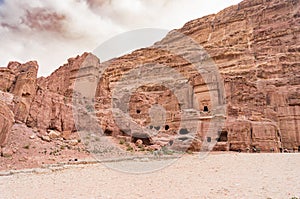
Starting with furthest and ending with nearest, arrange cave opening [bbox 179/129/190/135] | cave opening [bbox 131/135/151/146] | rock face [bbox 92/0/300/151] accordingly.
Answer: cave opening [bbox 179/129/190/135] → rock face [bbox 92/0/300/151] → cave opening [bbox 131/135/151/146]

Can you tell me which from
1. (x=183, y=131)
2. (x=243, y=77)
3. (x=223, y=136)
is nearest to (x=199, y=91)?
(x=243, y=77)

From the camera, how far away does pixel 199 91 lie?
35.0 metres

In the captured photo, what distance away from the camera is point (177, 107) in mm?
32375

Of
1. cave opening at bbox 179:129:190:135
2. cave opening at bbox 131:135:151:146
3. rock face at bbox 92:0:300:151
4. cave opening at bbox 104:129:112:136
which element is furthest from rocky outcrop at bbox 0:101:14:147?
cave opening at bbox 179:129:190:135

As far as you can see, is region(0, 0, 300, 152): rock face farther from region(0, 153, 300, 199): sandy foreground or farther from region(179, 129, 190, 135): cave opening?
region(0, 153, 300, 199): sandy foreground

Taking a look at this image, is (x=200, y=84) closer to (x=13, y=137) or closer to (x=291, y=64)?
(x=291, y=64)

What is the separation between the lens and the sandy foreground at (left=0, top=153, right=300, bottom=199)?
715 centimetres

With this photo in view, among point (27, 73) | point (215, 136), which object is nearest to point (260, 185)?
point (215, 136)

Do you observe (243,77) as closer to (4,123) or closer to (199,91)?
(199,91)

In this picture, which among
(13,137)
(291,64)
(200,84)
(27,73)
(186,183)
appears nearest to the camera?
(186,183)

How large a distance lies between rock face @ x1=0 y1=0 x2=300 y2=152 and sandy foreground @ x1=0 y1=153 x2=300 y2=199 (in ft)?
17.3

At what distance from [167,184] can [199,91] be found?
2727cm

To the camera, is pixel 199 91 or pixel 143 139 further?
pixel 199 91

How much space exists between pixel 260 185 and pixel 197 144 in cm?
1147
